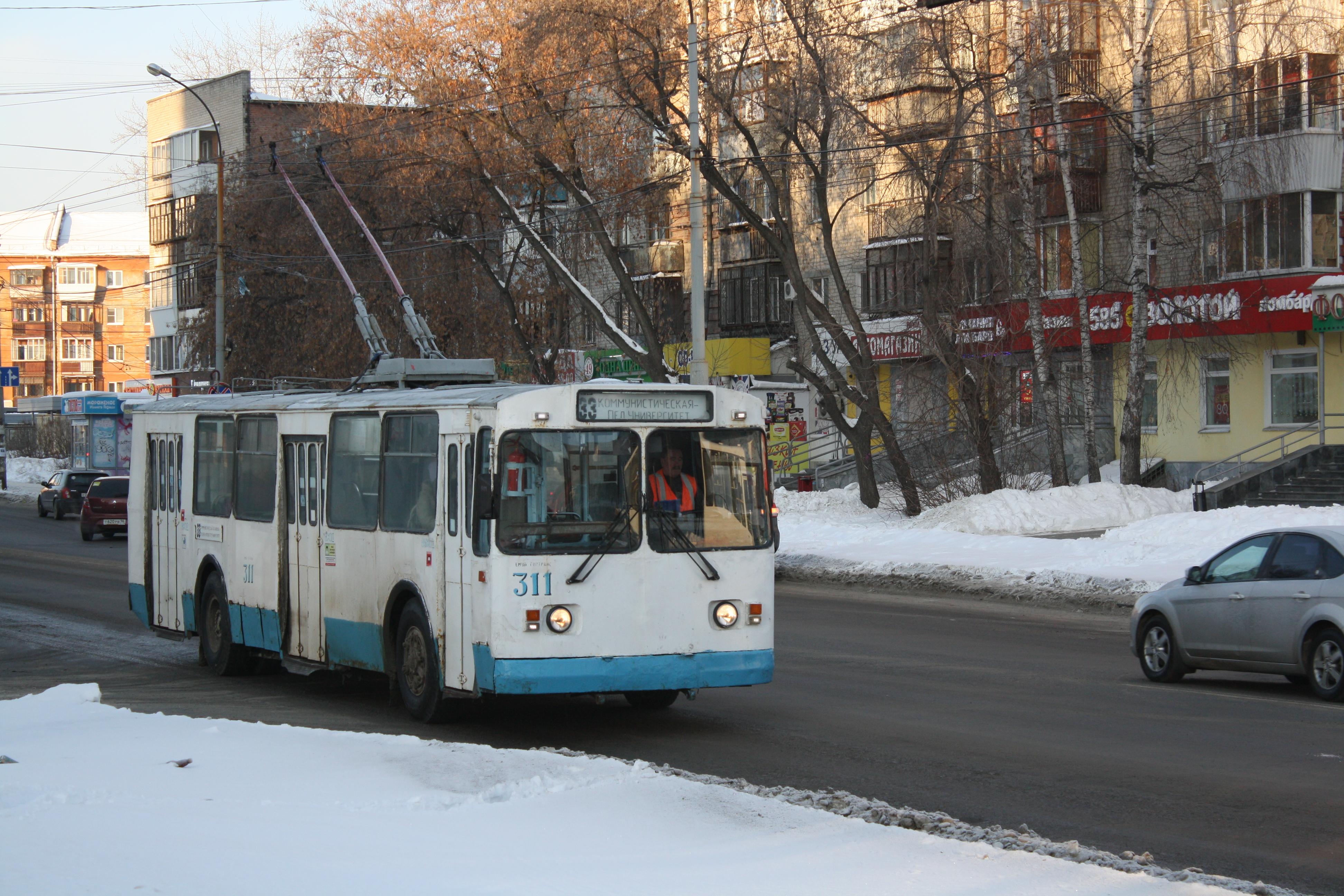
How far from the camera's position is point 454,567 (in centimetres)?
1052

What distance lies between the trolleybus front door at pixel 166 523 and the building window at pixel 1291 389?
90.8 ft

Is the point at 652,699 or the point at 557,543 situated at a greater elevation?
the point at 557,543

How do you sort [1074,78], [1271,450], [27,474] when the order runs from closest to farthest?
[1074,78]
[1271,450]
[27,474]

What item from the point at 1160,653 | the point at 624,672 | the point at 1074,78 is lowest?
the point at 1160,653

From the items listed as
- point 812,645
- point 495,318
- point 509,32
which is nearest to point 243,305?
point 495,318

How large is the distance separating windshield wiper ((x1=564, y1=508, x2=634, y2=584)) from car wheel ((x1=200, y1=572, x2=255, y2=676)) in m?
5.33

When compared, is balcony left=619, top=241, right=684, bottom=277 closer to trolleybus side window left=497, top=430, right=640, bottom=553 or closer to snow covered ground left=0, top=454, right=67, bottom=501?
snow covered ground left=0, top=454, right=67, bottom=501

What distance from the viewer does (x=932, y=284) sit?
30.7 meters

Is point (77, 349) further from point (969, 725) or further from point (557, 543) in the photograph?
point (969, 725)

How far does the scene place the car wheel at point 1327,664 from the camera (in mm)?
11688

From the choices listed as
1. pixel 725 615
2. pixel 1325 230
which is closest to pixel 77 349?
pixel 1325 230

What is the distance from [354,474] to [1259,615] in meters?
7.58

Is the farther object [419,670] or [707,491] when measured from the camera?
[419,670]

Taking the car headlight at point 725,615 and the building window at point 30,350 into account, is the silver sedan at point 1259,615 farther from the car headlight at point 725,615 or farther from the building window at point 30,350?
the building window at point 30,350
